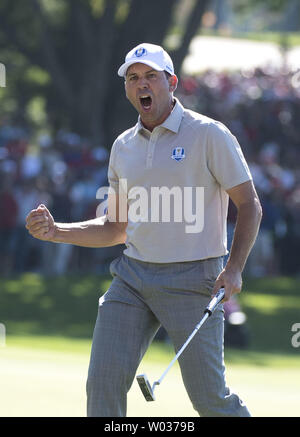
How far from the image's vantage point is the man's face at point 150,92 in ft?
18.6

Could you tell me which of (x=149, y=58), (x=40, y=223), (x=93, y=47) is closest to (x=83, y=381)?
(x=40, y=223)

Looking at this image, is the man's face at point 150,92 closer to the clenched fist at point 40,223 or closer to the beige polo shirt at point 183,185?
the beige polo shirt at point 183,185

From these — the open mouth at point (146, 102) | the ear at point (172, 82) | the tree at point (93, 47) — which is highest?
the tree at point (93, 47)

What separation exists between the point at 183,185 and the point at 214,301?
582 mm

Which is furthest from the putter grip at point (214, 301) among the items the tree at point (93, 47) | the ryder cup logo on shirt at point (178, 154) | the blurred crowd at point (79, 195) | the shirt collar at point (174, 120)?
the tree at point (93, 47)

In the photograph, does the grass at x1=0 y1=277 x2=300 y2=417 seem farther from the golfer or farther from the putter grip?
the putter grip

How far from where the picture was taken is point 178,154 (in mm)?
5645

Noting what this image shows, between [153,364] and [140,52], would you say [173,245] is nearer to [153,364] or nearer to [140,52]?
[140,52]

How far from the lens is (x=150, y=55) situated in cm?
566

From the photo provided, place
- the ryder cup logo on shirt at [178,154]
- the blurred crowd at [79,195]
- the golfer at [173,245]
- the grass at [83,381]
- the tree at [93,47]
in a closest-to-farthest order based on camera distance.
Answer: the golfer at [173,245] < the ryder cup logo on shirt at [178,154] < the grass at [83,381] < the blurred crowd at [79,195] < the tree at [93,47]

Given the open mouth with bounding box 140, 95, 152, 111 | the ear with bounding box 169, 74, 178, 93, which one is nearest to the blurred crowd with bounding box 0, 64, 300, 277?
the ear with bounding box 169, 74, 178, 93

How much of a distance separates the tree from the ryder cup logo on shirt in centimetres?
1464

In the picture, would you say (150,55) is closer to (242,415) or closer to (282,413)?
(242,415)
